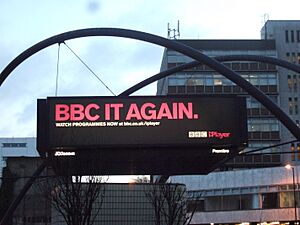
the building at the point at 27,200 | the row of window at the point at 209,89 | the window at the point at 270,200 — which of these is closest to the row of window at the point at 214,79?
the row of window at the point at 209,89

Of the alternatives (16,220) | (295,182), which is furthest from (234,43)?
(16,220)

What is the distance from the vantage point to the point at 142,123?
84.5 feet

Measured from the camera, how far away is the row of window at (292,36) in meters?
111

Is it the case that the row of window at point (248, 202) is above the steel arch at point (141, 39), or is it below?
below

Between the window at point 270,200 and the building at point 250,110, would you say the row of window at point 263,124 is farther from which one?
the window at point 270,200

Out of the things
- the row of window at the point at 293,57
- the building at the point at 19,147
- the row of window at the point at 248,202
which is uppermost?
the row of window at the point at 293,57

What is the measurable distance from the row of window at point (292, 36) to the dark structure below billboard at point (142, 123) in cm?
8746

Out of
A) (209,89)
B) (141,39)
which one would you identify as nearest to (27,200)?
(209,89)

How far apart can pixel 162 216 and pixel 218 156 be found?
1355cm

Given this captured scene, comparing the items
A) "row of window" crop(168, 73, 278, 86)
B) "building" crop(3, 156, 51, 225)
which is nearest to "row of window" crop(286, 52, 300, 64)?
"row of window" crop(168, 73, 278, 86)

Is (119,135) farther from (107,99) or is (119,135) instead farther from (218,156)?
(218,156)

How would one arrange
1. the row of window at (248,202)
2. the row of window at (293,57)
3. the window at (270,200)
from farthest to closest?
the row of window at (293,57) < the window at (270,200) < the row of window at (248,202)

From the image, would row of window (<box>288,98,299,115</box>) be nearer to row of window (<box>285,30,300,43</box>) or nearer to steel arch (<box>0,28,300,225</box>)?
row of window (<box>285,30,300,43</box>)

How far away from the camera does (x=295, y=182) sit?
77188 mm
